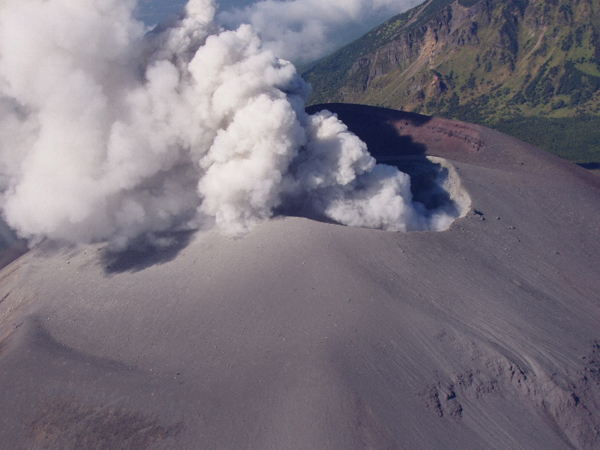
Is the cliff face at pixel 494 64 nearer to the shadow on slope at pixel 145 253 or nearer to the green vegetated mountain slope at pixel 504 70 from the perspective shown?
the green vegetated mountain slope at pixel 504 70

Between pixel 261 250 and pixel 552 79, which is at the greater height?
pixel 261 250

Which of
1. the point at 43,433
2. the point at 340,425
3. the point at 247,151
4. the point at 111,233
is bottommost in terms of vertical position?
the point at 340,425

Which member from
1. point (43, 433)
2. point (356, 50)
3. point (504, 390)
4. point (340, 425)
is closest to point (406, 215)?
point (504, 390)

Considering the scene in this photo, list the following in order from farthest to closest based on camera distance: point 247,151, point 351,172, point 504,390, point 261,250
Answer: point 351,172, point 247,151, point 261,250, point 504,390

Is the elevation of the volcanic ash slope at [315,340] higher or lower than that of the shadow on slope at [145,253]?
lower

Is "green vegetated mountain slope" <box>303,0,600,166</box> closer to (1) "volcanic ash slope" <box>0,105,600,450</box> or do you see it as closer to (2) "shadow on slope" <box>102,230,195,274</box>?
(1) "volcanic ash slope" <box>0,105,600,450</box>

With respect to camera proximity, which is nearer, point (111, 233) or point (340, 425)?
point (340, 425)

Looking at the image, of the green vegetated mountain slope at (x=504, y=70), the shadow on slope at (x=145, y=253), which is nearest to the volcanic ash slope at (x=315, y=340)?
the shadow on slope at (x=145, y=253)

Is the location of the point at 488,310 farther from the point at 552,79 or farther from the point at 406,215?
the point at 552,79
